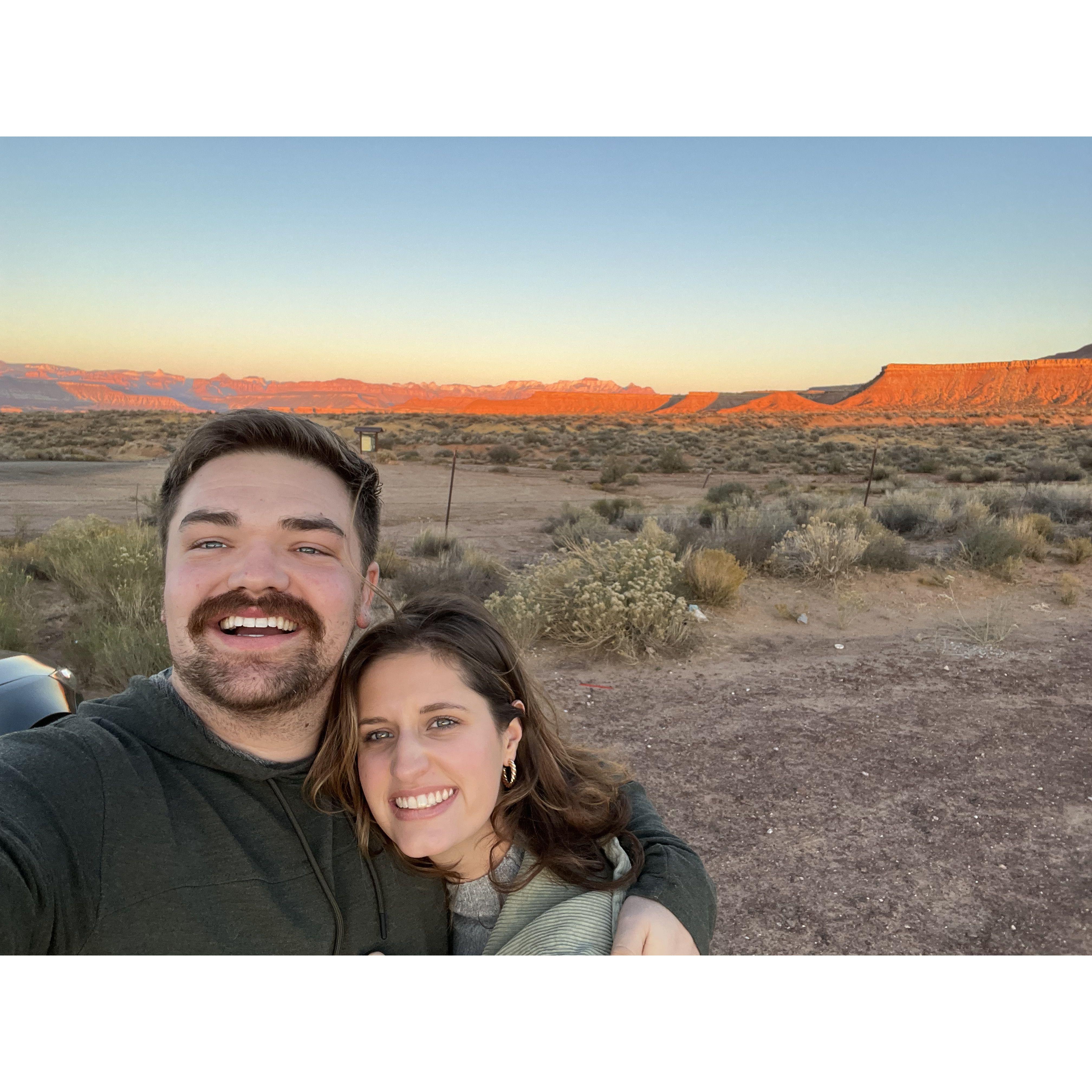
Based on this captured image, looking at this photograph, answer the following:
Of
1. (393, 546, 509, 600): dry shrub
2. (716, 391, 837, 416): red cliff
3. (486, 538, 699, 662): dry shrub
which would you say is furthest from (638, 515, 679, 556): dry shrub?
A: (716, 391, 837, 416): red cliff

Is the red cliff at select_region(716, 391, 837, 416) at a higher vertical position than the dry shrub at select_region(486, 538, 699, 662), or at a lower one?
higher

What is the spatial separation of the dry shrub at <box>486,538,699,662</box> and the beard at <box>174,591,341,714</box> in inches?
176

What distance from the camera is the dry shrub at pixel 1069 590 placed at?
7500 millimetres

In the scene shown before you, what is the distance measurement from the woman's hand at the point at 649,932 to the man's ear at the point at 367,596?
2.73 feet

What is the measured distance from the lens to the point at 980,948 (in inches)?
102

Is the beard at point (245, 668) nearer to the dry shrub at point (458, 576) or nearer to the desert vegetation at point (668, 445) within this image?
the dry shrub at point (458, 576)

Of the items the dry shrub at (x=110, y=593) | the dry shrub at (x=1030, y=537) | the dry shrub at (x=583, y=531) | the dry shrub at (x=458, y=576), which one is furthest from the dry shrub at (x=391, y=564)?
the dry shrub at (x=1030, y=537)

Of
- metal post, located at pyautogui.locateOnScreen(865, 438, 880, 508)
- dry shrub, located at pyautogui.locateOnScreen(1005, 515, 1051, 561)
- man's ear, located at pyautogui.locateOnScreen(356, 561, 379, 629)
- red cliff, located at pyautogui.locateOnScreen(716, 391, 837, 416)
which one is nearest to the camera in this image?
man's ear, located at pyautogui.locateOnScreen(356, 561, 379, 629)

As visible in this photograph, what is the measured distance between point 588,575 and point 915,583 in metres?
4.12

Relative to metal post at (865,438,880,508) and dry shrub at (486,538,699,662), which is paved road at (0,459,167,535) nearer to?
dry shrub at (486,538,699,662)

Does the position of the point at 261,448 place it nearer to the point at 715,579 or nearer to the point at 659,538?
the point at 715,579

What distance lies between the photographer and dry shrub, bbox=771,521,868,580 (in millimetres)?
8125

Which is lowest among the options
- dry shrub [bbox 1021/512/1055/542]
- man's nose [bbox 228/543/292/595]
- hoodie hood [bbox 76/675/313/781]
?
hoodie hood [bbox 76/675/313/781]

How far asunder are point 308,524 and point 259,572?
161 mm
